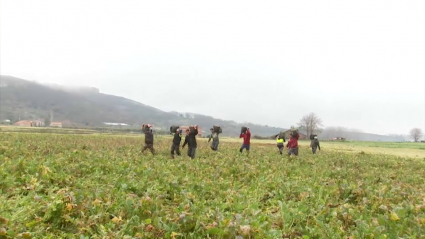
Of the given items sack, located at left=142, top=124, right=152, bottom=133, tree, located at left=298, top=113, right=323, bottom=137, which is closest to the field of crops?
sack, located at left=142, top=124, right=152, bottom=133

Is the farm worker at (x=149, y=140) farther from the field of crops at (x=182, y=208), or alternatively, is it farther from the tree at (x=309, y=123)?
the tree at (x=309, y=123)

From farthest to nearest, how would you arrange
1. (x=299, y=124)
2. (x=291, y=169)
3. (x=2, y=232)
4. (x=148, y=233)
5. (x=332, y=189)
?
(x=299, y=124), (x=291, y=169), (x=332, y=189), (x=148, y=233), (x=2, y=232)

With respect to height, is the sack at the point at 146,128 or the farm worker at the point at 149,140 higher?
the sack at the point at 146,128

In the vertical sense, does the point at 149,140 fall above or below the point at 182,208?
above

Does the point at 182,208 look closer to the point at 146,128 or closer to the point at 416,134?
the point at 146,128

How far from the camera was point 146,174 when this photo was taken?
33.7 feet

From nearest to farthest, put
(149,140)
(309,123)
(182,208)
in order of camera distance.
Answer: (182,208), (149,140), (309,123)

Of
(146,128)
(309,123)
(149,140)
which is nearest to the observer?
(149,140)

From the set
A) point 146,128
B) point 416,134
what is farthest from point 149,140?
point 416,134

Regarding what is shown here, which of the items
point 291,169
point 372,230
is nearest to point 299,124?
point 291,169

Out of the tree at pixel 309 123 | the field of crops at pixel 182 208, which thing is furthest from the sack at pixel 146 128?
the tree at pixel 309 123

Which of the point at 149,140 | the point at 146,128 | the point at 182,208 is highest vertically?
the point at 146,128

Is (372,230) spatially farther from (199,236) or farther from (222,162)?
(222,162)

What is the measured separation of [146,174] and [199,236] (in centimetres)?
545
